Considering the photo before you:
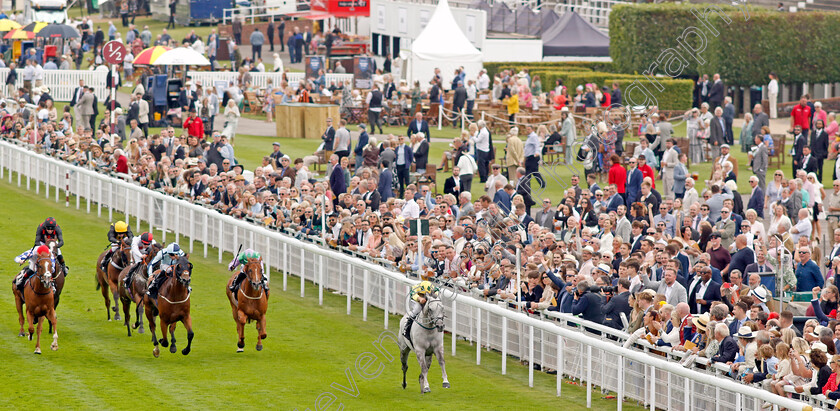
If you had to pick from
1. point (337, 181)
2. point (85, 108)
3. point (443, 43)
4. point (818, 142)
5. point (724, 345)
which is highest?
point (443, 43)

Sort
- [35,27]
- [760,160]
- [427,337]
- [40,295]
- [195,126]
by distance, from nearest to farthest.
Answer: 1. [427,337]
2. [40,295]
3. [760,160]
4. [195,126]
5. [35,27]

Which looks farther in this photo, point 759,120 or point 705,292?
point 759,120

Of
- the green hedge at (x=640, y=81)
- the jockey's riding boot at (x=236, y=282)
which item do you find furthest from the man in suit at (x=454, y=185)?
the green hedge at (x=640, y=81)

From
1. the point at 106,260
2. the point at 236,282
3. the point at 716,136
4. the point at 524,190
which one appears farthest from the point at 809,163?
the point at 106,260

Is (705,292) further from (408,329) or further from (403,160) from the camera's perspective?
(403,160)

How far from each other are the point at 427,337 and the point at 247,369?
2.26m

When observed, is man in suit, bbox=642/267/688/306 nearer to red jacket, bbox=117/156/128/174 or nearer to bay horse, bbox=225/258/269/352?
bay horse, bbox=225/258/269/352

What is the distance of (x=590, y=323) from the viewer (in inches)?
525

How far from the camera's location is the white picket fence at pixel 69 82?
3875cm

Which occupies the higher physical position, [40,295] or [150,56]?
[150,56]

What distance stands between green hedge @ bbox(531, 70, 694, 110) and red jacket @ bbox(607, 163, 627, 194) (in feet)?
41.6

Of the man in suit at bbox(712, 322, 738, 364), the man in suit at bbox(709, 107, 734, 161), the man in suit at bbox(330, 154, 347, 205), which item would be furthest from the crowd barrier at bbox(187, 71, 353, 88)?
the man in suit at bbox(712, 322, 738, 364)

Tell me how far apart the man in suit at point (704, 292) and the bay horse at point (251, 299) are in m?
4.68

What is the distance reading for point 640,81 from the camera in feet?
121
